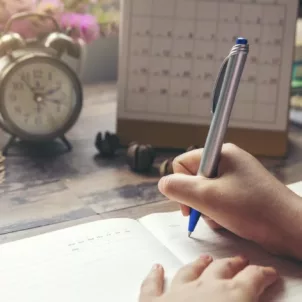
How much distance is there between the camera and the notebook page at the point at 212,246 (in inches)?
21.1

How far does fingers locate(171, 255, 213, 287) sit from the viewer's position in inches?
20.4

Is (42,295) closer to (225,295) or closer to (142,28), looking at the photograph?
(225,295)

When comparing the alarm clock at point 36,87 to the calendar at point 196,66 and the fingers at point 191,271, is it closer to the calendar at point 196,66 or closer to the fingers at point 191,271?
the calendar at point 196,66

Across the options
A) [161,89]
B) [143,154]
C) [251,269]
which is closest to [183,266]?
[251,269]

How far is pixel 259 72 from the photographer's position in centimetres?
89

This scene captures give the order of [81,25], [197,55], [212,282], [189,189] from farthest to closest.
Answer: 1. [81,25]
2. [197,55]
3. [189,189]
4. [212,282]

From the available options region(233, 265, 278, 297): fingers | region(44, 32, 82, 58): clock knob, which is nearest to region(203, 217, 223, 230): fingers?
region(233, 265, 278, 297): fingers

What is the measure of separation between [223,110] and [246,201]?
9cm

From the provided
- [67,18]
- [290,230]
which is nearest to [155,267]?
[290,230]

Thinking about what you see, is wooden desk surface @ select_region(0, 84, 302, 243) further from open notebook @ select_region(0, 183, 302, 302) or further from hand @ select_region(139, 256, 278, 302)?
hand @ select_region(139, 256, 278, 302)

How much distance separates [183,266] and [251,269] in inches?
2.5

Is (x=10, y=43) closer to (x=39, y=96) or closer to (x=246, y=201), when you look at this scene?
(x=39, y=96)

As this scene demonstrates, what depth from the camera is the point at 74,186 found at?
31.1 inches

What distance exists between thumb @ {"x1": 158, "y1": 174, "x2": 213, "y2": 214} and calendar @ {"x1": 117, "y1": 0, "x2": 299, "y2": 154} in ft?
0.97
